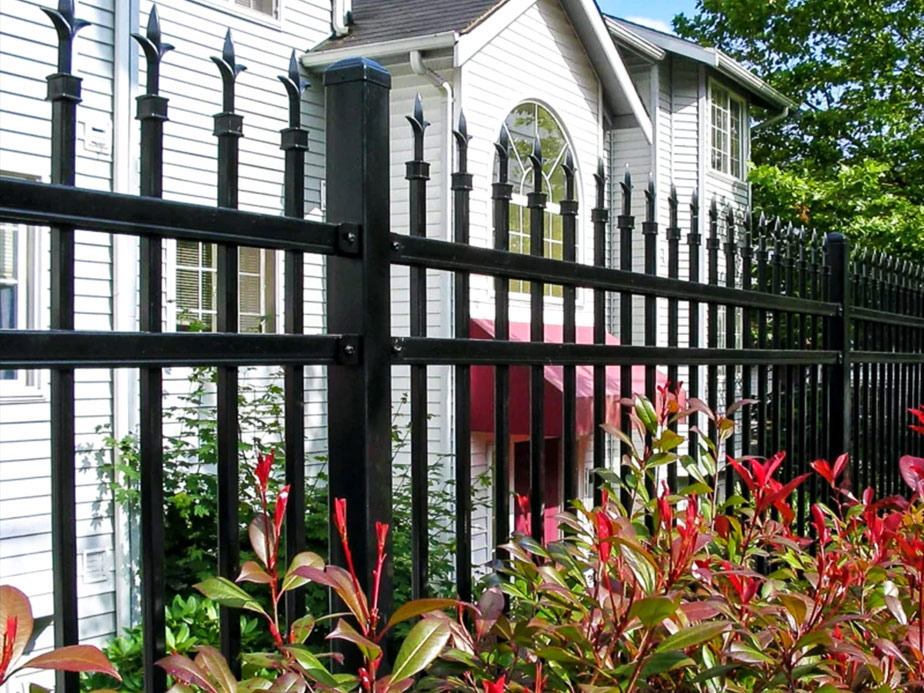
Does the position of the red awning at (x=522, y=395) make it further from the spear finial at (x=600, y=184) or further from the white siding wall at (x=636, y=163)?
the spear finial at (x=600, y=184)

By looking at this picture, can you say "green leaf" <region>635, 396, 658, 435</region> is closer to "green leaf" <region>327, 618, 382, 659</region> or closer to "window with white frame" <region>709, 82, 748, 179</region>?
"green leaf" <region>327, 618, 382, 659</region>

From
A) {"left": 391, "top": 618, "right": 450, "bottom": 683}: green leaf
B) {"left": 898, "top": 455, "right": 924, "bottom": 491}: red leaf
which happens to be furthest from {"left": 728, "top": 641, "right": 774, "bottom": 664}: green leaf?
{"left": 898, "top": 455, "right": 924, "bottom": 491}: red leaf

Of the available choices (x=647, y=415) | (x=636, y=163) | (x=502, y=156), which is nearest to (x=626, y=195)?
(x=502, y=156)

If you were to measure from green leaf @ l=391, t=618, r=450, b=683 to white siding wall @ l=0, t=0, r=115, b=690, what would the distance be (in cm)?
514

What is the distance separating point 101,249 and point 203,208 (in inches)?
217

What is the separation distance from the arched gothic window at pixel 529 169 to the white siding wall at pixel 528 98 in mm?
146

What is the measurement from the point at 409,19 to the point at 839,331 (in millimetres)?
6451

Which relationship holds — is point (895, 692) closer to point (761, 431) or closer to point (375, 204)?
point (375, 204)

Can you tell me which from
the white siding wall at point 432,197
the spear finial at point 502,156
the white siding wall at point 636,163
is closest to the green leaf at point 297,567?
the spear finial at point 502,156

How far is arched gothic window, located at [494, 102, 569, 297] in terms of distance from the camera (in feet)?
32.9

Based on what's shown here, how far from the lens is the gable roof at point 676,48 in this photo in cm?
1388

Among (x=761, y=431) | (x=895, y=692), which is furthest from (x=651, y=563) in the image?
(x=761, y=431)

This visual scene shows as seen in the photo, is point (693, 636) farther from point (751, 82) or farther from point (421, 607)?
point (751, 82)

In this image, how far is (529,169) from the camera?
1018 centimetres
